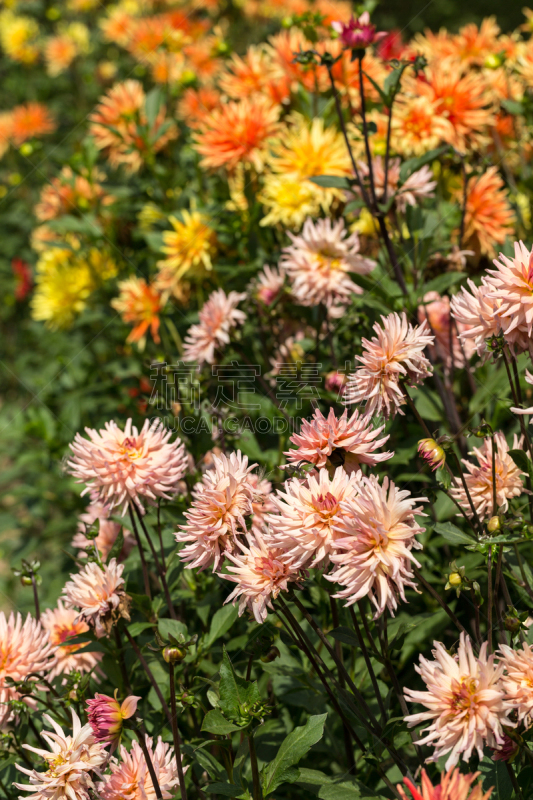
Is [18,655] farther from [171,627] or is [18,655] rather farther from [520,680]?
[520,680]

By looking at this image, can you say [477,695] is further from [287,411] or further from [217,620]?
[287,411]

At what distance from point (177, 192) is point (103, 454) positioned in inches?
73.8

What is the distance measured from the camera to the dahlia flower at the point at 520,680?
0.96m

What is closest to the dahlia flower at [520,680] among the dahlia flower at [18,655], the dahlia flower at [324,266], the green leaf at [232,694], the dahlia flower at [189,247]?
the green leaf at [232,694]

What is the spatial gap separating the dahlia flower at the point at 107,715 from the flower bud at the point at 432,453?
632 mm

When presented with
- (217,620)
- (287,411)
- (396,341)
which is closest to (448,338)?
(287,411)

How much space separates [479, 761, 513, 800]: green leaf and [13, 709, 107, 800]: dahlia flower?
25.1 inches

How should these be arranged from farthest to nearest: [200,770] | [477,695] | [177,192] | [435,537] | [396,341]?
[177,192] → [435,537] → [200,770] → [396,341] → [477,695]

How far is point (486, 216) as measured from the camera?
216cm

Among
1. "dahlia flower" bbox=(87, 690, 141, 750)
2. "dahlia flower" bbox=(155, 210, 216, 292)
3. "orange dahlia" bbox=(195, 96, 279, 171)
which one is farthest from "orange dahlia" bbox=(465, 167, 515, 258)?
"dahlia flower" bbox=(87, 690, 141, 750)

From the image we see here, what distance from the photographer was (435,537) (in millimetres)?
1752

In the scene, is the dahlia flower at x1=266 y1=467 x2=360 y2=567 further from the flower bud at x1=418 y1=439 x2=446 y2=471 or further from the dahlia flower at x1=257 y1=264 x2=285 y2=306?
the dahlia flower at x1=257 y1=264 x2=285 y2=306

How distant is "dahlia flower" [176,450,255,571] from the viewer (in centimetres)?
118

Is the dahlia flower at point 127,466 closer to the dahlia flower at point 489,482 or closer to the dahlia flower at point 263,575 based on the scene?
the dahlia flower at point 263,575
